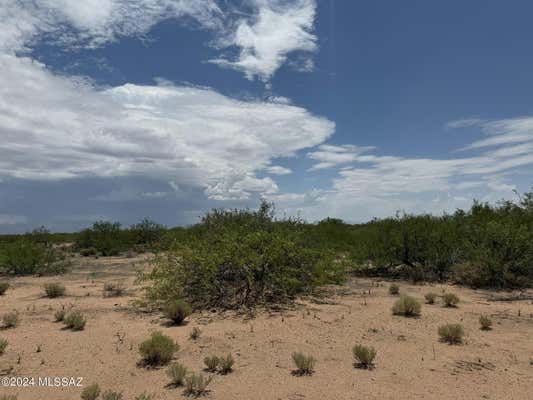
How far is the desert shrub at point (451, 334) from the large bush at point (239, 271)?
13.2 feet

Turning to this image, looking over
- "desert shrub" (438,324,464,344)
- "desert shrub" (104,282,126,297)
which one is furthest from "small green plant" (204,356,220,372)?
"desert shrub" (104,282,126,297)

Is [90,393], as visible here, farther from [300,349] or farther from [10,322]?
[10,322]

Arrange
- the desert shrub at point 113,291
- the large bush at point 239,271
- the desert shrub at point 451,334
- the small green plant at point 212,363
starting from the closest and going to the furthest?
the small green plant at point 212,363
the desert shrub at point 451,334
the large bush at point 239,271
the desert shrub at point 113,291

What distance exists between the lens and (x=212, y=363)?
6.80 m

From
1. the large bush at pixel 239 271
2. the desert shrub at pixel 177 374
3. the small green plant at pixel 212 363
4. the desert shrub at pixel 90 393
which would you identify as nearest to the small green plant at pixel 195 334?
the small green plant at pixel 212 363

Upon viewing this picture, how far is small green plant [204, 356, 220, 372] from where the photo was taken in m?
6.80

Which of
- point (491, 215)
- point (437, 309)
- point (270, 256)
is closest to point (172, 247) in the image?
point (270, 256)

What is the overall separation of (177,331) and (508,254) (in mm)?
12717

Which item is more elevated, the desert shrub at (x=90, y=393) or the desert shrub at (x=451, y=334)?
the desert shrub at (x=451, y=334)

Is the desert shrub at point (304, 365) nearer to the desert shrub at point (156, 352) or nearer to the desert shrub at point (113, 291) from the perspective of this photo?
the desert shrub at point (156, 352)

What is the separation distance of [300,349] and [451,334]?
3.21 metres

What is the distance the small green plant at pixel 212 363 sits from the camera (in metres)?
6.80

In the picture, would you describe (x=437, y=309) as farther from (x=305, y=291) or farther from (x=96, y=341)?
(x=96, y=341)

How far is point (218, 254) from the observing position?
37.6ft
